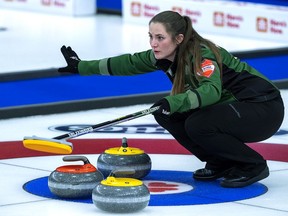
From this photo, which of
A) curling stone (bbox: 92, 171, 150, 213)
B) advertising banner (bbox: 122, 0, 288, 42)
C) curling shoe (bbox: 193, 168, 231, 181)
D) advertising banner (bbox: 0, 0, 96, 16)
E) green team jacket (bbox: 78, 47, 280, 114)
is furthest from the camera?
advertising banner (bbox: 0, 0, 96, 16)

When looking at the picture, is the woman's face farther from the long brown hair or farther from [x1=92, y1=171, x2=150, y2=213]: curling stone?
[x1=92, y1=171, x2=150, y2=213]: curling stone

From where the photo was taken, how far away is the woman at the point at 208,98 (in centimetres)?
438

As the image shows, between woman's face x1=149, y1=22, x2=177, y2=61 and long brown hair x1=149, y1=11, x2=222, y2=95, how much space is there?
0.02 meters

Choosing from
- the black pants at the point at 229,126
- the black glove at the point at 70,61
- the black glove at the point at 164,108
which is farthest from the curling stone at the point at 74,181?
the black glove at the point at 70,61

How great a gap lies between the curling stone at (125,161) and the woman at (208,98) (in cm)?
20

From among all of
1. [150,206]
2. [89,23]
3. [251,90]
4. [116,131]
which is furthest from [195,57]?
[89,23]

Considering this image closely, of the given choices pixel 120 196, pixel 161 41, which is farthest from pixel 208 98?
pixel 120 196

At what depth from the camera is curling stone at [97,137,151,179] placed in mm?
4531

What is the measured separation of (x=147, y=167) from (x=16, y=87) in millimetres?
3084

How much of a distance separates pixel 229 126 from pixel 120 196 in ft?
2.53

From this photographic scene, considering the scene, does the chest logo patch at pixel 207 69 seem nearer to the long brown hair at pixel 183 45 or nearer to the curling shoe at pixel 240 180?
the long brown hair at pixel 183 45

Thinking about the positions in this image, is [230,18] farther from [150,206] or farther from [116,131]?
[150,206]

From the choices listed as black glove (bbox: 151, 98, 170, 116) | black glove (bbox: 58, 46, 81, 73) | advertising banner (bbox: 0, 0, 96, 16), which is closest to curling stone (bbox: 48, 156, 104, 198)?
black glove (bbox: 151, 98, 170, 116)

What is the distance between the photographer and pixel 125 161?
4.52m
